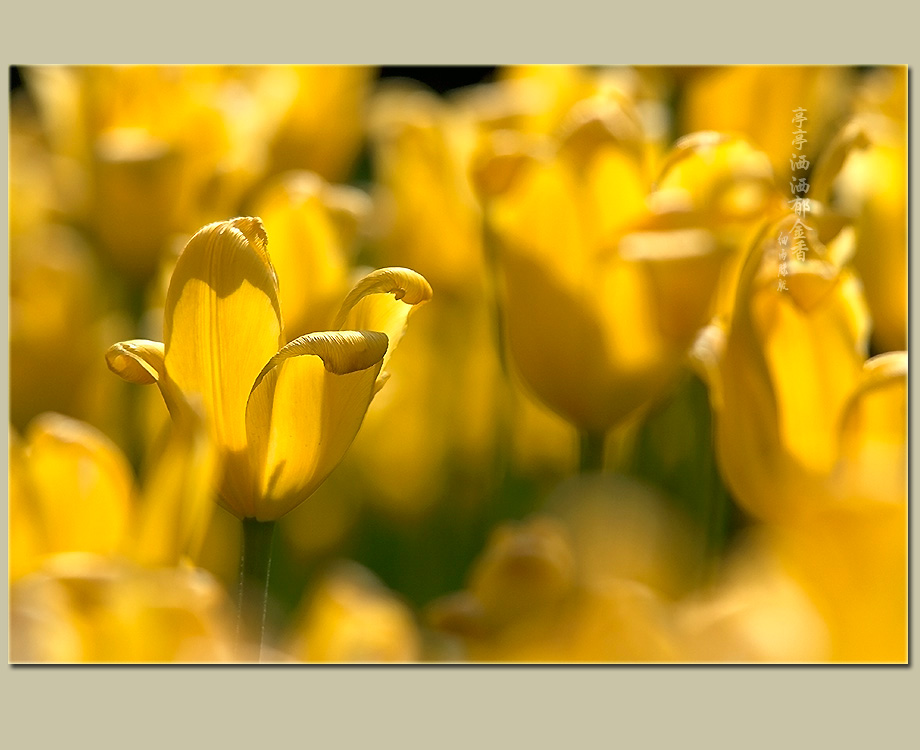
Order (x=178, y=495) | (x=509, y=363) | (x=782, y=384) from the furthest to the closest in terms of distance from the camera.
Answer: (x=509, y=363) < (x=782, y=384) < (x=178, y=495)

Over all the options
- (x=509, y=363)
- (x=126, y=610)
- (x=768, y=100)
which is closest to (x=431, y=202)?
(x=509, y=363)

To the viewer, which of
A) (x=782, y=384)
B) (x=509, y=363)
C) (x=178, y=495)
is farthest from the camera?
(x=509, y=363)

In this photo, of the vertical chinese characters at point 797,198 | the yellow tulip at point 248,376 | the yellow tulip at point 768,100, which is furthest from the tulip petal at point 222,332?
the yellow tulip at point 768,100

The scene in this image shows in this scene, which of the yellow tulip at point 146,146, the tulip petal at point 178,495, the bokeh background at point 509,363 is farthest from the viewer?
the yellow tulip at point 146,146

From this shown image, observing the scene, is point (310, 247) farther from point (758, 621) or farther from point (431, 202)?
point (758, 621)

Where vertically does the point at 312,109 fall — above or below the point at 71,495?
above

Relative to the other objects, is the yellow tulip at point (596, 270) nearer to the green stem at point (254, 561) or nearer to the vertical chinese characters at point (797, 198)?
the vertical chinese characters at point (797, 198)

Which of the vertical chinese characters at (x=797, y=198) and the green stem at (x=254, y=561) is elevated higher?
the vertical chinese characters at (x=797, y=198)

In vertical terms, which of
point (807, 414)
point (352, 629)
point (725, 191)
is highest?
point (725, 191)
